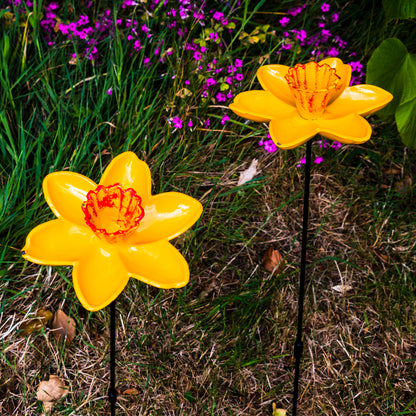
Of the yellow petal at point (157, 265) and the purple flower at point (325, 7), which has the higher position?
the purple flower at point (325, 7)

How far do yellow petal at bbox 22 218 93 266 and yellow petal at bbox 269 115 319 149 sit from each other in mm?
474

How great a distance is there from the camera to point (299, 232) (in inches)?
95.7

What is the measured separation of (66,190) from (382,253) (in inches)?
55.6

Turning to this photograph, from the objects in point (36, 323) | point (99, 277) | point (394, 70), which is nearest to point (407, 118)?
point (394, 70)

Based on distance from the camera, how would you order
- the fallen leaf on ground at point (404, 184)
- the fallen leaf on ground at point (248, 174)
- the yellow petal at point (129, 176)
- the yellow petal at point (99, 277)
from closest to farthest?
the yellow petal at point (99, 277) < the yellow petal at point (129, 176) < the fallen leaf on ground at point (248, 174) < the fallen leaf on ground at point (404, 184)

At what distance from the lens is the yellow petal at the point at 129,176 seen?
1.48 m

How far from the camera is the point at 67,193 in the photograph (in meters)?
1.44

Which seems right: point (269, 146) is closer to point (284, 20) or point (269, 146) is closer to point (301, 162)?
point (301, 162)

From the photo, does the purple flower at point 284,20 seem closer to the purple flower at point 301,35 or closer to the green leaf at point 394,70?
the purple flower at point 301,35

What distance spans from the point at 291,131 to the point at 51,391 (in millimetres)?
1223

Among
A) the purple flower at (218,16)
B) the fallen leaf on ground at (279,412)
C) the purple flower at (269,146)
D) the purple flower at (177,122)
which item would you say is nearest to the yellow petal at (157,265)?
the fallen leaf on ground at (279,412)

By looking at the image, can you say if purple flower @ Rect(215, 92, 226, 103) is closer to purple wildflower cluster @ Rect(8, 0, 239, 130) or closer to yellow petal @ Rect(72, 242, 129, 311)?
purple wildflower cluster @ Rect(8, 0, 239, 130)

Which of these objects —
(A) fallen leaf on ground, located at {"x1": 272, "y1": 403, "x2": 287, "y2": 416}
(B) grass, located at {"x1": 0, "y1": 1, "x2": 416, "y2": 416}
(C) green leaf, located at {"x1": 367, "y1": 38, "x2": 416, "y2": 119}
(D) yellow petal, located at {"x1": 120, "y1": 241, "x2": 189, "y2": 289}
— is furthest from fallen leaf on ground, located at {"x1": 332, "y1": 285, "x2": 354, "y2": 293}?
(D) yellow petal, located at {"x1": 120, "y1": 241, "x2": 189, "y2": 289}

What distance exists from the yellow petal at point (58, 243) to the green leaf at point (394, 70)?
123cm
